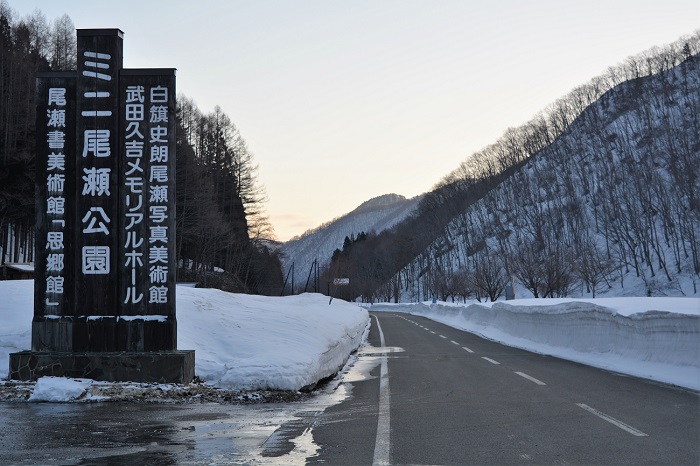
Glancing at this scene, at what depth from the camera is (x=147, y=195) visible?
41.4 ft

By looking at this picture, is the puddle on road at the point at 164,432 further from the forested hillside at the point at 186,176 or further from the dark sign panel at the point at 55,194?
the forested hillside at the point at 186,176

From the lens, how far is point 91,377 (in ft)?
39.3

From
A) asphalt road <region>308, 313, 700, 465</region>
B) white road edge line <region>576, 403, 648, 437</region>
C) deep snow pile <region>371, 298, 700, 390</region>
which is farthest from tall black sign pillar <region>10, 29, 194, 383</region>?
deep snow pile <region>371, 298, 700, 390</region>

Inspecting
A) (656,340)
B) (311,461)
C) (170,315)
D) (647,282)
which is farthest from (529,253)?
(311,461)

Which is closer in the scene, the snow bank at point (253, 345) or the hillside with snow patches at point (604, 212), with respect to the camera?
the snow bank at point (253, 345)

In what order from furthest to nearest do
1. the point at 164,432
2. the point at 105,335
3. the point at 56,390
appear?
the point at 105,335, the point at 56,390, the point at 164,432

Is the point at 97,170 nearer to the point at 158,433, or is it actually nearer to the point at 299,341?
the point at 299,341

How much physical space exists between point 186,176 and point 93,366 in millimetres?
46068

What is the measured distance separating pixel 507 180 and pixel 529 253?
43.4 meters

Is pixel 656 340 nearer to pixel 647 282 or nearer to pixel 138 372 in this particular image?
pixel 138 372

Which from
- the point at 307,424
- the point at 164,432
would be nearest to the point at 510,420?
the point at 307,424

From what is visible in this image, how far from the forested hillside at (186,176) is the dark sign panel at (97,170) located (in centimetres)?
3350

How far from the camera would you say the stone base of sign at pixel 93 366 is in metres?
12.0

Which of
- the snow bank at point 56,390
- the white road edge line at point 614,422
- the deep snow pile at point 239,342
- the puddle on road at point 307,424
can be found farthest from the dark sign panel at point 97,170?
the white road edge line at point 614,422
